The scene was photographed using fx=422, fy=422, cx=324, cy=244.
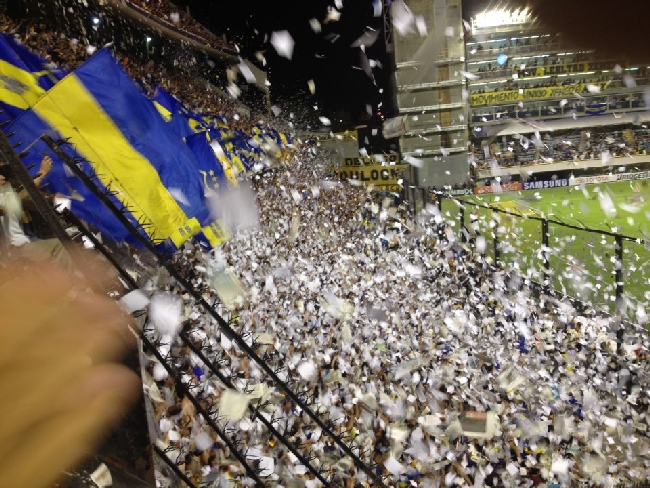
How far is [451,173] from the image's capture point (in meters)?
21.8

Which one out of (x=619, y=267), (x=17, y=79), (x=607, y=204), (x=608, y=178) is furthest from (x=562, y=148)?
(x=17, y=79)

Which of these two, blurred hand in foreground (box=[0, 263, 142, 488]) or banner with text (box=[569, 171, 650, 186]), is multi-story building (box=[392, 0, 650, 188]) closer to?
banner with text (box=[569, 171, 650, 186])

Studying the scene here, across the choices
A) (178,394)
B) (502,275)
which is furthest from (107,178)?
(502,275)

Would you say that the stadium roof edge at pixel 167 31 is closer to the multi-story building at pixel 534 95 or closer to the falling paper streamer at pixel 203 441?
the falling paper streamer at pixel 203 441

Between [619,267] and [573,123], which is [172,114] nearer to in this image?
[619,267]

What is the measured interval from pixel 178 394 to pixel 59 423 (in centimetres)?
109

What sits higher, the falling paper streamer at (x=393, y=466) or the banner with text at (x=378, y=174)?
the banner with text at (x=378, y=174)

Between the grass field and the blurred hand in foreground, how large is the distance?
6609 millimetres

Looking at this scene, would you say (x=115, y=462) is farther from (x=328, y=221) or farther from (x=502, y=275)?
(x=328, y=221)

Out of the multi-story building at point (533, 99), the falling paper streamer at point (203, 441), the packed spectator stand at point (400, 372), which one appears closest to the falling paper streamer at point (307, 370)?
the packed spectator stand at point (400, 372)

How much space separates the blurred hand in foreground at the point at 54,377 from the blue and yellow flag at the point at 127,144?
1.24 meters

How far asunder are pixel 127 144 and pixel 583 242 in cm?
1345

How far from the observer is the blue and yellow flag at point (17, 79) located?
135 inches

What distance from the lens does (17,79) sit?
3545mm
